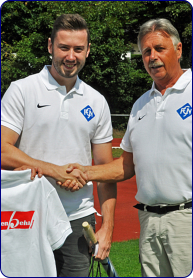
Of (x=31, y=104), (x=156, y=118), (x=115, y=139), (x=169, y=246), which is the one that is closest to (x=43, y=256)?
(x=169, y=246)

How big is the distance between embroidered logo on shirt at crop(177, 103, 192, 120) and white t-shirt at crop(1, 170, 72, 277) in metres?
1.12

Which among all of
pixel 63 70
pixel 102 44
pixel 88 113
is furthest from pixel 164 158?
pixel 102 44

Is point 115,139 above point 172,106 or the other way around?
the other way around

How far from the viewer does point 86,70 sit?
71.1 ft

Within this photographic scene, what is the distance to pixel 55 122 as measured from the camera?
3049 mm

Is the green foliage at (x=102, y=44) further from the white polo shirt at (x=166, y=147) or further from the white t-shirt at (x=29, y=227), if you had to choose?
the white t-shirt at (x=29, y=227)

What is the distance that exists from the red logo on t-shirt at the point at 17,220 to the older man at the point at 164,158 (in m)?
0.60

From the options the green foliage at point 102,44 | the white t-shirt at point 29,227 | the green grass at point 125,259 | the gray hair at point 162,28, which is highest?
the green foliage at point 102,44

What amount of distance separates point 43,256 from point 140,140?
1.17 meters

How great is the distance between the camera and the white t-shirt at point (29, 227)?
2855mm

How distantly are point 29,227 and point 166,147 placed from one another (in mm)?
1198

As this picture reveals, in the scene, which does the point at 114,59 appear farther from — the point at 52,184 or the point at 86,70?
the point at 52,184

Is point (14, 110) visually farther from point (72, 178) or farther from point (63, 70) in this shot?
point (72, 178)

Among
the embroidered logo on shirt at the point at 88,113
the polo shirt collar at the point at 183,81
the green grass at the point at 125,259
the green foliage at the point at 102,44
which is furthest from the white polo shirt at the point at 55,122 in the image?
the green foliage at the point at 102,44
